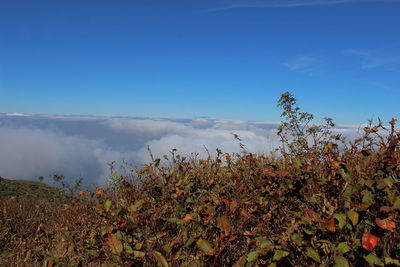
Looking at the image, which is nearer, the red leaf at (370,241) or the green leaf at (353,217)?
the red leaf at (370,241)

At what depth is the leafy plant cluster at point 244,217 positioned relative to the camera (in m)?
2.43

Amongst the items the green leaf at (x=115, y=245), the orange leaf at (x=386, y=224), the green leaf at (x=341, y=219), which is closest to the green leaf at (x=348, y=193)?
the green leaf at (x=341, y=219)

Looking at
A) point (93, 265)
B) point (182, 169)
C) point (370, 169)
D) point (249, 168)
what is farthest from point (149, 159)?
point (370, 169)

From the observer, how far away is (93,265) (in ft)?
11.8

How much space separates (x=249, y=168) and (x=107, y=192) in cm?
286

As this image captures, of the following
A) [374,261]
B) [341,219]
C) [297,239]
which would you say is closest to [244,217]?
[297,239]

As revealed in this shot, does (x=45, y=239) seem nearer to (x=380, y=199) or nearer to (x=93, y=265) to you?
(x=93, y=265)

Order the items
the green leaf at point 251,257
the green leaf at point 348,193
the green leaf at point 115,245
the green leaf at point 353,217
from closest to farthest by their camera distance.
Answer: the green leaf at point 251,257 → the green leaf at point 353,217 → the green leaf at point 348,193 → the green leaf at point 115,245

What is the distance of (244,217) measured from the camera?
3188 mm

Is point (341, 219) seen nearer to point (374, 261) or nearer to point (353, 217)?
point (353, 217)

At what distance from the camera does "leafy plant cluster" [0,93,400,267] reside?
2.43 m

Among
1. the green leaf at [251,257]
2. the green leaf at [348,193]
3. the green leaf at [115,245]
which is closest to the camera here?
the green leaf at [251,257]

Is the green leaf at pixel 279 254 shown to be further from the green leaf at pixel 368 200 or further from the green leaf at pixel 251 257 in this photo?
the green leaf at pixel 368 200

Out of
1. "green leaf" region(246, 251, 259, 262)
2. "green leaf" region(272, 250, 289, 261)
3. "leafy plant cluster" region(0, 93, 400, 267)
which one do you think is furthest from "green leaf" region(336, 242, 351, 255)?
"green leaf" region(246, 251, 259, 262)
